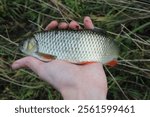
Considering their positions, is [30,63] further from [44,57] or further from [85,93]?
[85,93]

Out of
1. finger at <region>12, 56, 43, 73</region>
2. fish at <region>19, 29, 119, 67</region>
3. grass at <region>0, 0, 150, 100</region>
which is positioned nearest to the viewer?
fish at <region>19, 29, 119, 67</region>

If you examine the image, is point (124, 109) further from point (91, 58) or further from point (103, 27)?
point (103, 27)

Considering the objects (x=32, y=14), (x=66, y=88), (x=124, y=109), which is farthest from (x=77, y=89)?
(x=32, y=14)

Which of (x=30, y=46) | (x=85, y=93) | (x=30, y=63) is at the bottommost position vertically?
(x=85, y=93)

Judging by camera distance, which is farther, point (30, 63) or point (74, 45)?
point (30, 63)

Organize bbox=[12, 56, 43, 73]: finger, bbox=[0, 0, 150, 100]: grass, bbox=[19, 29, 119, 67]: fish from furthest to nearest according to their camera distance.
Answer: bbox=[0, 0, 150, 100]: grass → bbox=[12, 56, 43, 73]: finger → bbox=[19, 29, 119, 67]: fish

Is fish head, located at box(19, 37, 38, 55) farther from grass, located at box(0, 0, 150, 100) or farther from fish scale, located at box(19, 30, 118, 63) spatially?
grass, located at box(0, 0, 150, 100)

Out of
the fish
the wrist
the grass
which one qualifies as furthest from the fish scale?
the grass

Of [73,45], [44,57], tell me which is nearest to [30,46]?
[44,57]
